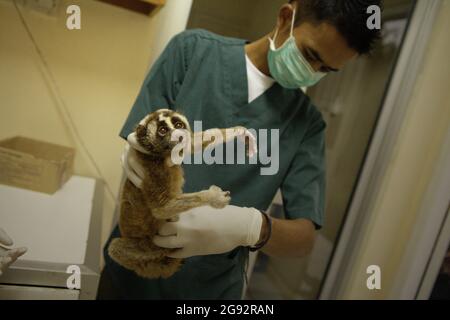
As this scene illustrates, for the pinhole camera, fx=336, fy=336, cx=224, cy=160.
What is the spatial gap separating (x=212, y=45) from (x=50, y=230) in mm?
492

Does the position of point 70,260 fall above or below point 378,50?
below

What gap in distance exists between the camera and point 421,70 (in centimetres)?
97

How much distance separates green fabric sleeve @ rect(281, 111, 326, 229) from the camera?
786 millimetres

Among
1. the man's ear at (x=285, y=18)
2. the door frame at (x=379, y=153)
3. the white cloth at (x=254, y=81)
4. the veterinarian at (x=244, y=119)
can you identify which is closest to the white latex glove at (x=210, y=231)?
the veterinarian at (x=244, y=119)

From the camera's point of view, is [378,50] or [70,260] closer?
[70,260]

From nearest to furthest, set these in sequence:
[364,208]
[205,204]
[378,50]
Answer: [205,204]
[378,50]
[364,208]

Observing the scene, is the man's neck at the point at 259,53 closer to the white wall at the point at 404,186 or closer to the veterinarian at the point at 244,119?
the veterinarian at the point at 244,119

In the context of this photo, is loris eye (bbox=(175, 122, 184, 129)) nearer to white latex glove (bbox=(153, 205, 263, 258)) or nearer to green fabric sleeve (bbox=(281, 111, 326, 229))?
white latex glove (bbox=(153, 205, 263, 258))

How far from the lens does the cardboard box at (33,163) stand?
65cm

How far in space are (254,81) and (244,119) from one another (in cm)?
9

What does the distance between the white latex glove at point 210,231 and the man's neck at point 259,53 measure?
30 cm

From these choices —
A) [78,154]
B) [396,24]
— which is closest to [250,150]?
[78,154]

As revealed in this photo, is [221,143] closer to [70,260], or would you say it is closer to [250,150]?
[250,150]

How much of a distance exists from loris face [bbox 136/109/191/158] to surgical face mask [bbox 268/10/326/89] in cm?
27
